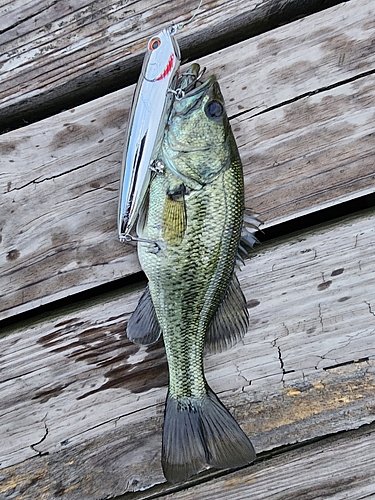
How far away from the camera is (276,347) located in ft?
4.89

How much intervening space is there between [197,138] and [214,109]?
0.29 ft

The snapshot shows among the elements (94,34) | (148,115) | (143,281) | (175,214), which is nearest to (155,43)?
(148,115)

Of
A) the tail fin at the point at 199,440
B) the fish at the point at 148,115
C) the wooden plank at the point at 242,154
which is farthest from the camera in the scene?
the wooden plank at the point at 242,154

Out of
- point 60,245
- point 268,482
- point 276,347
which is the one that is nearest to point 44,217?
point 60,245

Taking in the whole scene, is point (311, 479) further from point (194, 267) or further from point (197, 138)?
point (197, 138)

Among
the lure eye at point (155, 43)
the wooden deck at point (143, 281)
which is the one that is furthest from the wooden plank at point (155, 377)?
the lure eye at point (155, 43)

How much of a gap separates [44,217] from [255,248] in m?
0.71

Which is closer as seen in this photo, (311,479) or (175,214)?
(175,214)

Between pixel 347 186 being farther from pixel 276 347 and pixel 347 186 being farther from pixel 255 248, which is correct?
pixel 276 347

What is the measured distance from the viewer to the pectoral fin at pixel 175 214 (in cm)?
118

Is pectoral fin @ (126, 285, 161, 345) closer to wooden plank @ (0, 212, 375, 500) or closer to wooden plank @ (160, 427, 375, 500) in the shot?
wooden plank @ (0, 212, 375, 500)

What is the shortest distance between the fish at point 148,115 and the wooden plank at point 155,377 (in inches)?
16.0

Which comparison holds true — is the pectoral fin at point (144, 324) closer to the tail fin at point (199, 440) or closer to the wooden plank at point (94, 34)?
the tail fin at point (199, 440)

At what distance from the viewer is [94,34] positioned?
143 centimetres
